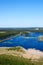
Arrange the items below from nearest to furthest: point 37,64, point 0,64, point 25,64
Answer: point 0,64
point 25,64
point 37,64

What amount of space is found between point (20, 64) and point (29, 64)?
3.26 feet

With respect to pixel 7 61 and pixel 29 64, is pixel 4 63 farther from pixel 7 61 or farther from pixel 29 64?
pixel 29 64

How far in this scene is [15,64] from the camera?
536 inches

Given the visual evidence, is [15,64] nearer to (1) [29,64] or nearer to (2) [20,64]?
(2) [20,64]

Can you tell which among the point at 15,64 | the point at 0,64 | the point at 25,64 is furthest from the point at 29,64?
the point at 0,64

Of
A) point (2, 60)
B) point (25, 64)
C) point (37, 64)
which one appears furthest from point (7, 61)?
point (37, 64)

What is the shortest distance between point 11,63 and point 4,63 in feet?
1.77

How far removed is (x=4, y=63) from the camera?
13.6 metres

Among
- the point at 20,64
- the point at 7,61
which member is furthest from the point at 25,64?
the point at 7,61

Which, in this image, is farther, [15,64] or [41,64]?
[41,64]

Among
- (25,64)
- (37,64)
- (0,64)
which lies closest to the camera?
(0,64)

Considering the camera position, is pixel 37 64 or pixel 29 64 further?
pixel 37 64

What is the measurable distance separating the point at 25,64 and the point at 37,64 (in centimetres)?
192

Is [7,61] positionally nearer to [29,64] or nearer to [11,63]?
[11,63]
